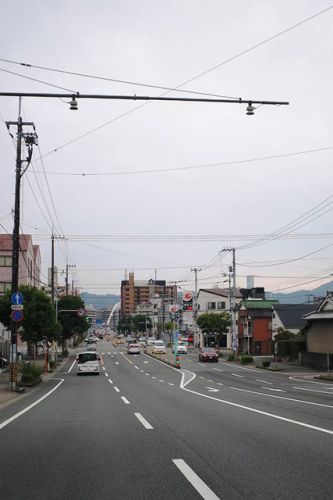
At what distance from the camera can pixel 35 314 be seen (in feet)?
126

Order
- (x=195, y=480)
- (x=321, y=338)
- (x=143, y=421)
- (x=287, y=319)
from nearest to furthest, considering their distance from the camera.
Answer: (x=195, y=480) < (x=143, y=421) < (x=321, y=338) < (x=287, y=319)

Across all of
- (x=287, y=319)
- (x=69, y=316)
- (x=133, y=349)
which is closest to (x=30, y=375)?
(x=69, y=316)

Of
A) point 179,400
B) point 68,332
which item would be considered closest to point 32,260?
point 68,332

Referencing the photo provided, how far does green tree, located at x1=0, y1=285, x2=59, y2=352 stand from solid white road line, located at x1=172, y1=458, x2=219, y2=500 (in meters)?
32.2

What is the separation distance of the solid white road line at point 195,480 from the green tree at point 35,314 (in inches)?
1267

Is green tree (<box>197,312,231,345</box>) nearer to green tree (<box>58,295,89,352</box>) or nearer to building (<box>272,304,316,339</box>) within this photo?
building (<box>272,304,316,339</box>)

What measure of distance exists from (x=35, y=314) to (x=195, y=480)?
109ft

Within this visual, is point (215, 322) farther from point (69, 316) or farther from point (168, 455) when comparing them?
point (168, 455)

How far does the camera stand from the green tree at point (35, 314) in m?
38.4

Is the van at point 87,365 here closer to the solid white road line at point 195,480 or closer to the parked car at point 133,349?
the solid white road line at point 195,480

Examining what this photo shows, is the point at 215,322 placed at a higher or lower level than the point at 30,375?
higher

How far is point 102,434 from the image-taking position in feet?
35.3

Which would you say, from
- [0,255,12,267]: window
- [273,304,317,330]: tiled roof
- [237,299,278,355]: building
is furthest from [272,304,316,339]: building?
[0,255,12,267]: window

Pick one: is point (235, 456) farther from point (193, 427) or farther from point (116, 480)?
point (193, 427)
